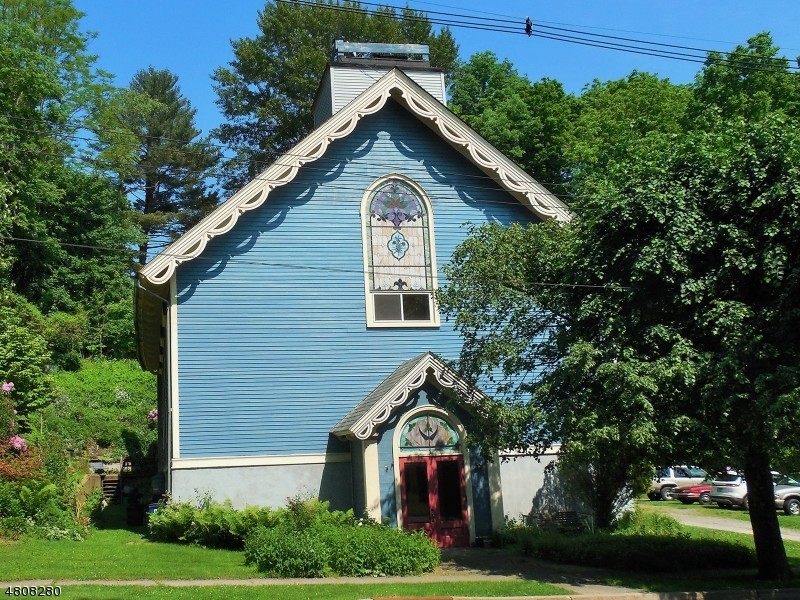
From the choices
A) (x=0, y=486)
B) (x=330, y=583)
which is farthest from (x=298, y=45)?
(x=330, y=583)

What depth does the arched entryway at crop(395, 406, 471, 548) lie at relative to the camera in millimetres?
21062

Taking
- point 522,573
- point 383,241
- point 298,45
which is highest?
point 298,45

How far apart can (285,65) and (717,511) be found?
33.4 metres

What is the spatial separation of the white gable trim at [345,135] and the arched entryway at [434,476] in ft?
20.9

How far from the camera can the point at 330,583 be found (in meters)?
15.3

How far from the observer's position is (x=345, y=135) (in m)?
23.0

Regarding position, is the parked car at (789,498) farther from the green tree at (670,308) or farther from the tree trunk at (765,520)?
the green tree at (670,308)

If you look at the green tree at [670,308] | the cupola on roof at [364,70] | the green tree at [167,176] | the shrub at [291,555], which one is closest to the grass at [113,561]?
the shrub at [291,555]

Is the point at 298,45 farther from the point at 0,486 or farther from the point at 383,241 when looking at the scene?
the point at 0,486

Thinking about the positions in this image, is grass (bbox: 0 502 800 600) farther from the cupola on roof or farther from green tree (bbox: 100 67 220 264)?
green tree (bbox: 100 67 220 264)

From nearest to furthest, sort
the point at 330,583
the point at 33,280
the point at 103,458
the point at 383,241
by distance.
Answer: the point at 330,583, the point at 383,241, the point at 103,458, the point at 33,280

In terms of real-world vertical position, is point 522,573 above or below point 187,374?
below

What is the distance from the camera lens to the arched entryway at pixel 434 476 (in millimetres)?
21062

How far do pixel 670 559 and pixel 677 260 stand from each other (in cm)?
637
